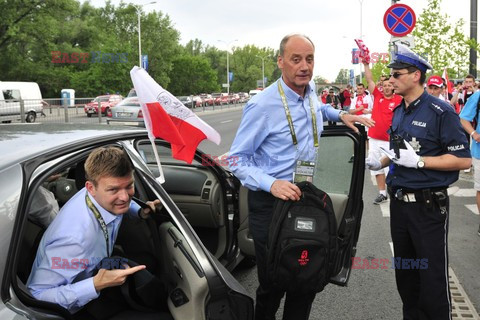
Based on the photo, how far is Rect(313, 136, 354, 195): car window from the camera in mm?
7137

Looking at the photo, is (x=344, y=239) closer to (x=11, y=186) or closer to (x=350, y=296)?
(x=350, y=296)

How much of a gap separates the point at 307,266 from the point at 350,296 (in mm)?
1742

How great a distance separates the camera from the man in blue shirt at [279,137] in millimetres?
2576

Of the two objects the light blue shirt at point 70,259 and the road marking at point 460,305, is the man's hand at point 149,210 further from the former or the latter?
the road marking at point 460,305

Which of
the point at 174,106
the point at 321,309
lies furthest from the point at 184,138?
the point at 321,309

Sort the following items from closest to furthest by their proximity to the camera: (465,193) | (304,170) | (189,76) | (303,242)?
(303,242) → (304,170) → (465,193) → (189,76)

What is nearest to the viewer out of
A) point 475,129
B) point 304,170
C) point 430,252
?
point 304,170

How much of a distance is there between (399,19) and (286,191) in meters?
6.97

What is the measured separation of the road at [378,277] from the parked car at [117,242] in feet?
5.00

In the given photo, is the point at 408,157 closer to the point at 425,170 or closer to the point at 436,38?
the point at 425,170

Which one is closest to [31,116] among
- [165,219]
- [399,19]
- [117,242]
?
[399,19]

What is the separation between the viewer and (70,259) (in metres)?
2.08

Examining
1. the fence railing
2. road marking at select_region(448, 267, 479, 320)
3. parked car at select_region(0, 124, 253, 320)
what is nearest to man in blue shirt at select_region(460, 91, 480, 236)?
road marking at select_region(448, 267, 479, 320)

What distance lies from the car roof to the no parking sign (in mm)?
6586
